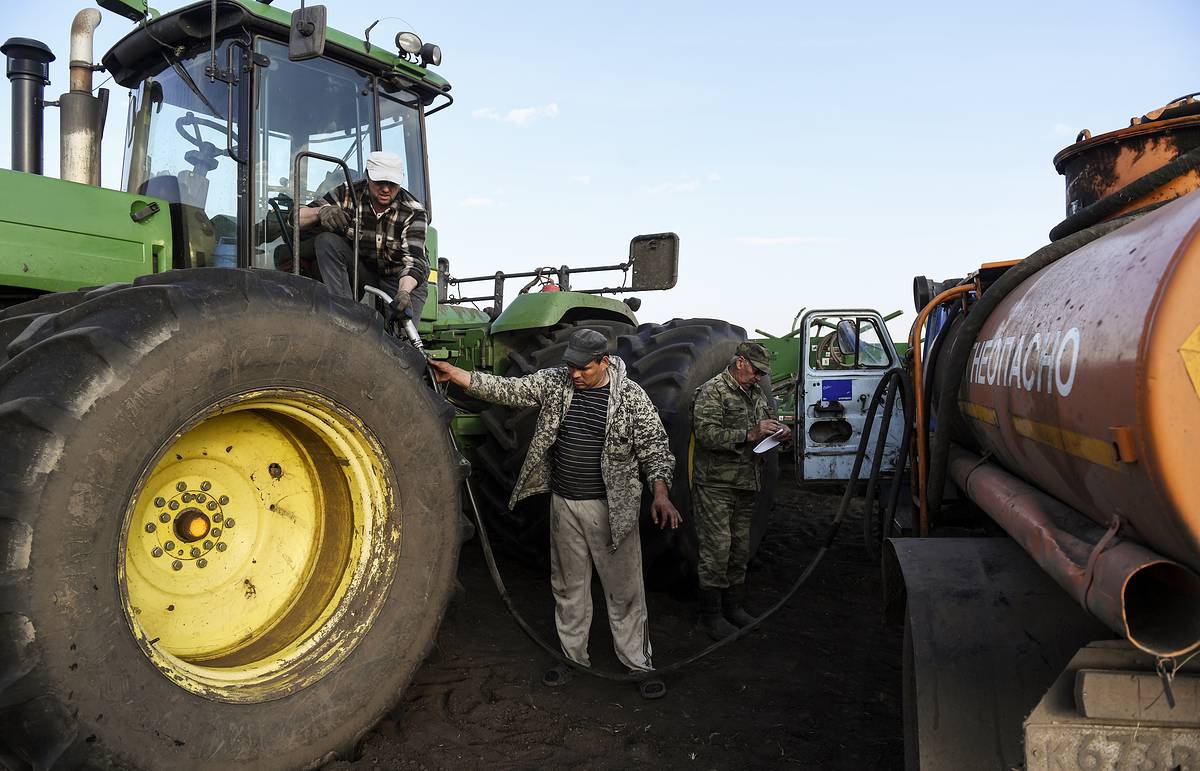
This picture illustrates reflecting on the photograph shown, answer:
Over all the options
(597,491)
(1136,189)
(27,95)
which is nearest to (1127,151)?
(1136,189)

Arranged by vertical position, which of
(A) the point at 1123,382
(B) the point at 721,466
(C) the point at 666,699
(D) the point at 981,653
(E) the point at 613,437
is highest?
(A) the point at 1123,382

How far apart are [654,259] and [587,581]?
228 centimetres

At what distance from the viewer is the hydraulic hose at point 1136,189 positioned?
324cm

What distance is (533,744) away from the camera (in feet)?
12.0

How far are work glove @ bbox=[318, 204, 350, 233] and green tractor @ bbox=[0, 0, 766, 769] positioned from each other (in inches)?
11.6

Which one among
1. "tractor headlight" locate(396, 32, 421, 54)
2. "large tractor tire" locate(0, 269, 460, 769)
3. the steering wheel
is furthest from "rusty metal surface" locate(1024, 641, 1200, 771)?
"tractor headlight" locate(396, 32, 421, 54)

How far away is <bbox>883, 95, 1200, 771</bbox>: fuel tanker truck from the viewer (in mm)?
1943

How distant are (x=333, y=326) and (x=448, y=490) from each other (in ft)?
2.55

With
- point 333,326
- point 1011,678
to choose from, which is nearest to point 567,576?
point 333,326

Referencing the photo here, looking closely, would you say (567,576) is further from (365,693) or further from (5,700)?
(5,700)

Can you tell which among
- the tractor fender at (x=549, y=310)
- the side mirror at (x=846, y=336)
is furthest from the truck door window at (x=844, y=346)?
the tractor fender at (x=549, y=310)

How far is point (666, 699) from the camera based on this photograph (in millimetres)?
4254

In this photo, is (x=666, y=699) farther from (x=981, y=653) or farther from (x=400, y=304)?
(x=400, y=304)

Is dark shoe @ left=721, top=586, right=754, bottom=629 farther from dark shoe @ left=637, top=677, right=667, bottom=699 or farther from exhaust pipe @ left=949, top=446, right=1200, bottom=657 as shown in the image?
exhaust pipe @ left=949, top=446, right=1200, bottom=657
